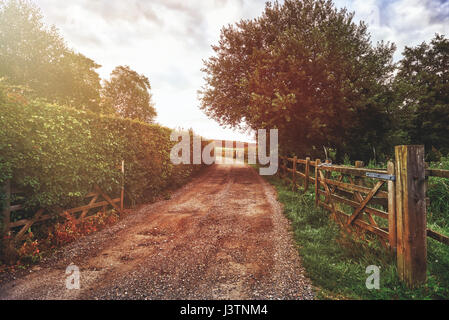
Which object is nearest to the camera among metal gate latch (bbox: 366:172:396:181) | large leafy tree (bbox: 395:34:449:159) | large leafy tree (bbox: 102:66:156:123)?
metal gate latch (bbox: 366:172:396:181)

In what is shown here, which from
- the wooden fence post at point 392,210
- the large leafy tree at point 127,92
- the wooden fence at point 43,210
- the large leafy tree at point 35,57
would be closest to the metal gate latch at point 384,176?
the wooden fence post at point 392,210

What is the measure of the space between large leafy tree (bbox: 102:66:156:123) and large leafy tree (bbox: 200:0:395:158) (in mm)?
23110

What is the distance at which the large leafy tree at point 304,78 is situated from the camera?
10.6m

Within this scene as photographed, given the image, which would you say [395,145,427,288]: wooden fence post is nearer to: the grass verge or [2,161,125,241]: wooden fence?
the grass verge

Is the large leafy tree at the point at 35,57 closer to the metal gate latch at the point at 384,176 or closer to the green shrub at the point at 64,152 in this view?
the green shrub at the point at 64,152

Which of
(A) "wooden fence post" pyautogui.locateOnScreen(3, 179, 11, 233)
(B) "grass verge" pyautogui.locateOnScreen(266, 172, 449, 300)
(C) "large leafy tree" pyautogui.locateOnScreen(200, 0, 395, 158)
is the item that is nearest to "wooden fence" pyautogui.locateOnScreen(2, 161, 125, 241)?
(A) "wooden fence post" pyautogui.locateOnScreen(3, 179, 11, 233)

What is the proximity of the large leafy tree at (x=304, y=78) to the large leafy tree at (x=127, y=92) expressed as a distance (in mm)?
23110

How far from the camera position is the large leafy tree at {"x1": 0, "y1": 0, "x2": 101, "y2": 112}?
1485cm

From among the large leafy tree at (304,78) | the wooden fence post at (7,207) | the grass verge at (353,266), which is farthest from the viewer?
the large leafy tree at (304,78)

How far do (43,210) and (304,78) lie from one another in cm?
1179

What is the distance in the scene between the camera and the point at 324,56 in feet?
34.1

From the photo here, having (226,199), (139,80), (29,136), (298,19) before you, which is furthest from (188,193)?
(139,80)

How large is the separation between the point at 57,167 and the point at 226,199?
5.96 meters
